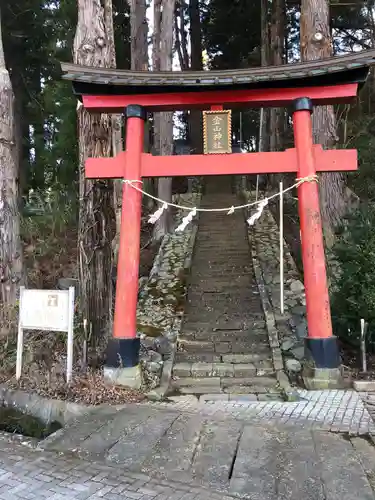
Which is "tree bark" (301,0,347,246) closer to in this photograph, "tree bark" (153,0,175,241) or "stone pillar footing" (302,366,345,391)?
"tree bark" (153,0,175,241)

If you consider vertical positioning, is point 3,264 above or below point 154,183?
below

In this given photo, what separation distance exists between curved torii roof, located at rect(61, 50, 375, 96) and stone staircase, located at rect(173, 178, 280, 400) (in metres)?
4.29

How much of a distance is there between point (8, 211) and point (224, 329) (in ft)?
14.9

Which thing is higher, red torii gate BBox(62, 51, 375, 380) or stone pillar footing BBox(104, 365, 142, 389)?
red torii gate BBox(62, 51, 375, 380)

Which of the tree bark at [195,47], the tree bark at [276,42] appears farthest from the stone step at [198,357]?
the tree bark at [195,47]

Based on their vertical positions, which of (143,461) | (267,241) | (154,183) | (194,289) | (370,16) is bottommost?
(143,461)

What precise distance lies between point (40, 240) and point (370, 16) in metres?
13.6

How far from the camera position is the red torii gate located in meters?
6.09

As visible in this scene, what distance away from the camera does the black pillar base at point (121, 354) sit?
5.87m

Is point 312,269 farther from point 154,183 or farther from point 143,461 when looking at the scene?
point 154,183

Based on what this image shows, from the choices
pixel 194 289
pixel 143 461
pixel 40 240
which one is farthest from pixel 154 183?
pixel 143 461

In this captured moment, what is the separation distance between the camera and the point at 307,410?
195 inches

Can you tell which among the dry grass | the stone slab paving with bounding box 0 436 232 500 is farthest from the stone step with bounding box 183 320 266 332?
the stone slab paving with bounding box 0 436 232 500

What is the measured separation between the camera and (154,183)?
15477 millimetres
